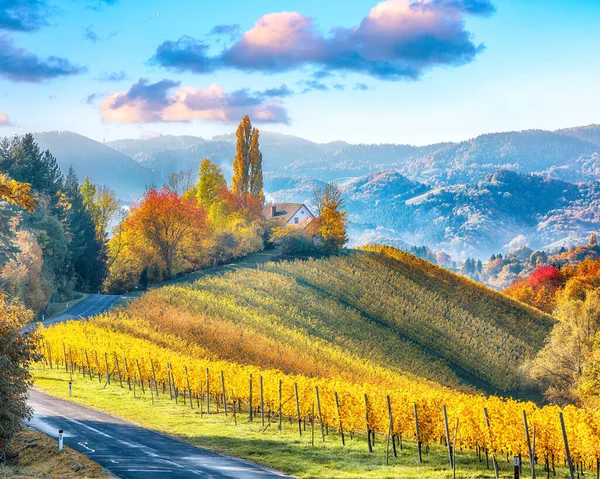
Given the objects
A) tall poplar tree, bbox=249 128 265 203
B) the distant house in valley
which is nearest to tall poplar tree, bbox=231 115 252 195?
tall poplar tree, bbox=249 128 265 203

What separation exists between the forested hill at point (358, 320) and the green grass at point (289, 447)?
19737 mm

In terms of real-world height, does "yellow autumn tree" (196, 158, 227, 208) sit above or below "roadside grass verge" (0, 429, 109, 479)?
above

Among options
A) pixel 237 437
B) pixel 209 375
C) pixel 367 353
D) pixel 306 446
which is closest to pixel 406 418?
pixel 306 446

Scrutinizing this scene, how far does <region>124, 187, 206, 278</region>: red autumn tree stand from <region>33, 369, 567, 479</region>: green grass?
56.0 meters

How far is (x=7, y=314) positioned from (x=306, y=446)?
13.9 metres

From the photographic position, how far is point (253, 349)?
2393 inches

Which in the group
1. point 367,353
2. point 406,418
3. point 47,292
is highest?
point 47,292

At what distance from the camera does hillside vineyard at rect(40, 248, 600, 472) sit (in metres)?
28.1

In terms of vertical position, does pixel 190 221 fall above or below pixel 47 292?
above

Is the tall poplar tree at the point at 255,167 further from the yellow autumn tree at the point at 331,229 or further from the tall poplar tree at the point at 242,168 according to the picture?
the yellow autumn tree at the point at 331,229

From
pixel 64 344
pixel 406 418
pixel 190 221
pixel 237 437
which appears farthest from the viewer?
pixel 190 221

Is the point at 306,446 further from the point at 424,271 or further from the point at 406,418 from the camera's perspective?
the point at 424,271

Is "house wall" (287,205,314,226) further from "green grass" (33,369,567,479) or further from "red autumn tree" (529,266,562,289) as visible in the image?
"green grass" (33,369,567,479)

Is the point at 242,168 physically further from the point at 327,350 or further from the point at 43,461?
the point at 43,461
